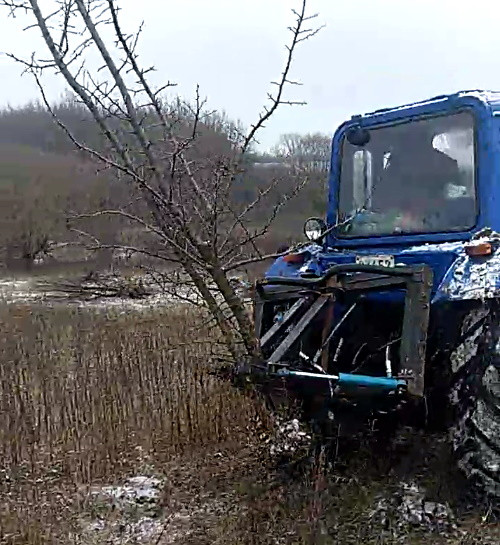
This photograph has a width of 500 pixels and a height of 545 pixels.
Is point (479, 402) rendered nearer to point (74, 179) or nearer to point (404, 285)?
point (404, 285)

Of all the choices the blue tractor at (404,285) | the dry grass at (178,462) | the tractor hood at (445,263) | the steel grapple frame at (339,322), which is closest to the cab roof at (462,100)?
the blue tractor at (404,285)

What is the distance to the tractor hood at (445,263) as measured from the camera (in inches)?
144

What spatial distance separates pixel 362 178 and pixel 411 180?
17.8 inches

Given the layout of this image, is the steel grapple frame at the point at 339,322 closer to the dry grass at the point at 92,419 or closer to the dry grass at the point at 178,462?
the dry grass at the point at 178,462

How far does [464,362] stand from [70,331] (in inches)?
243

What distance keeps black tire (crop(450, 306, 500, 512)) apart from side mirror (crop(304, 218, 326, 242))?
4.22ft

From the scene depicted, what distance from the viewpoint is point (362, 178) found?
4918 millimetres

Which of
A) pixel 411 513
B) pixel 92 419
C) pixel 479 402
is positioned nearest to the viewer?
pixel 479 402

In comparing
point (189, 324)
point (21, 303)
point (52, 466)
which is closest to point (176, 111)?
point (52, 466)

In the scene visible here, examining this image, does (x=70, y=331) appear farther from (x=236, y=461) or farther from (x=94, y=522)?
(x=94, y=522)

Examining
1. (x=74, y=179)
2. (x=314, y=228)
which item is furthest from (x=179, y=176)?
(x=74, y=179)

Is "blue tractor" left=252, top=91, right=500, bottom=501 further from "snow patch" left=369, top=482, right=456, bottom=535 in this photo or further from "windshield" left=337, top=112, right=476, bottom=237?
"snow patch" left=369, top=482, right=456, bottom=535

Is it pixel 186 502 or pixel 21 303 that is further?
pixel 21 303

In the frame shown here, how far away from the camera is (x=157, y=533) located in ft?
12.6
